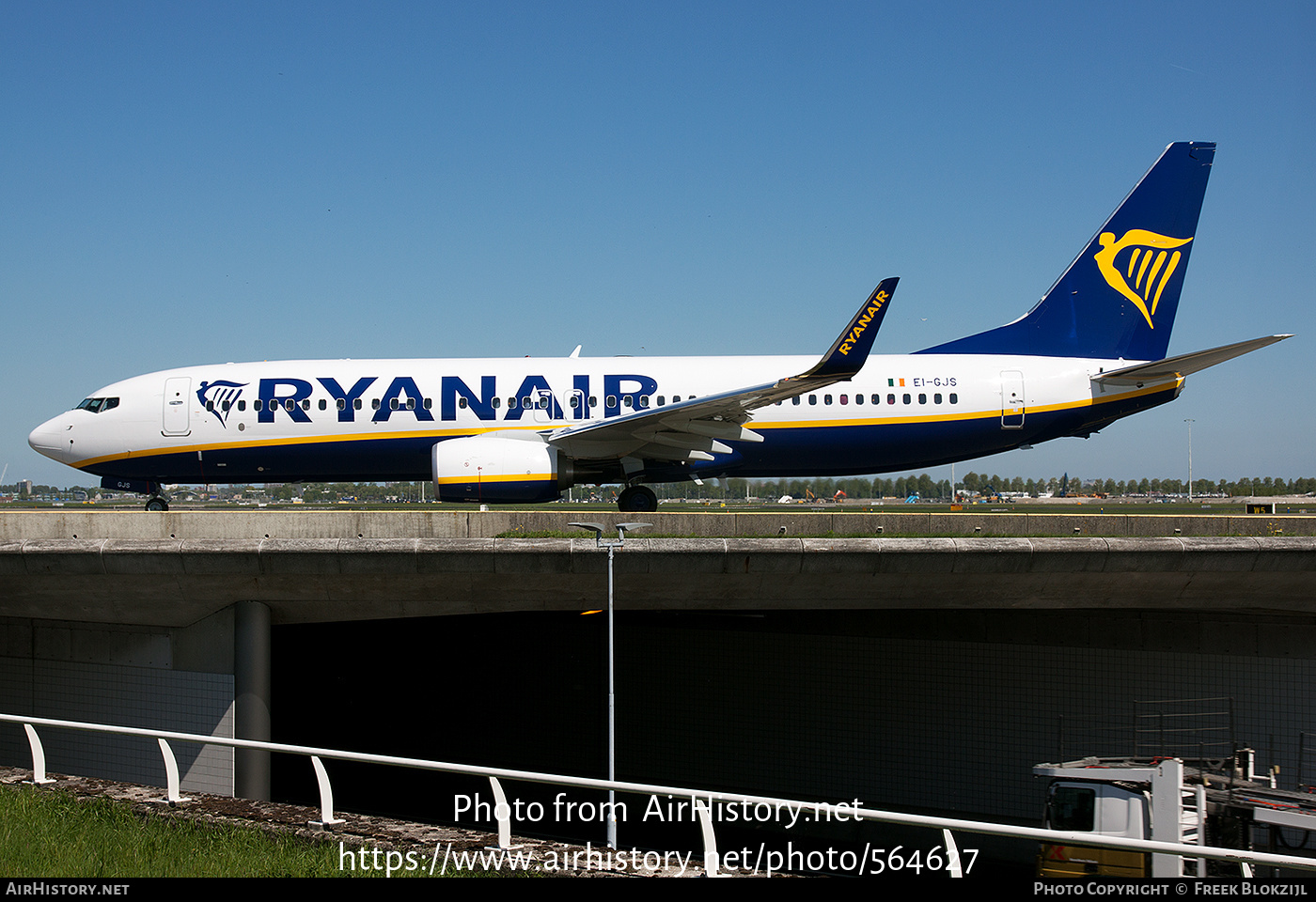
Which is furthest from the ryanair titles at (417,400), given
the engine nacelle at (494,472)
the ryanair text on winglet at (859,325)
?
the ryanair text on winglet at (859,325)

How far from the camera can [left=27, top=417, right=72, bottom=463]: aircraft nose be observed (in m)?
22.9

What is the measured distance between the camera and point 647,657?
2273cm

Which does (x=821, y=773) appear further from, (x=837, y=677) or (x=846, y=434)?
(x=846, y=434)

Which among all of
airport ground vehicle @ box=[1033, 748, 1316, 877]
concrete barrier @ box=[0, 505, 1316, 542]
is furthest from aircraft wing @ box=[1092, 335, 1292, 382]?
airport ground vehicle @ box=[1033, 748, 1316, 877]

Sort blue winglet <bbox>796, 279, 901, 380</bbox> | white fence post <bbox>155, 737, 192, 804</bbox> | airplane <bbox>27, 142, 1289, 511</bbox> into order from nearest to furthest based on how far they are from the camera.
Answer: white fence post <bbox>155, 737, 192, 804</bbox> < blue winglet <bbox>796, 279, 901, 380</bbox> < airplane <bbox>27, 142, 1289, 511</bbox>

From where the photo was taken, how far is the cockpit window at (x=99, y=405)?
2289cm

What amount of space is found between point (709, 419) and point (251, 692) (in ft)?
34.7

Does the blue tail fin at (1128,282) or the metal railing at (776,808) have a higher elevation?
the blue tail fin at (1128,282)

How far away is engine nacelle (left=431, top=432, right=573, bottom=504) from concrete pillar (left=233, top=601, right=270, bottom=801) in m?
4.63

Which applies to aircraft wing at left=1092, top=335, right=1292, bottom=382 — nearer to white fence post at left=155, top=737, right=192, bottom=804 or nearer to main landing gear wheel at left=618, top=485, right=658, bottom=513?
main landing gear wheel at left=618, top=485, right=658, bottom=513

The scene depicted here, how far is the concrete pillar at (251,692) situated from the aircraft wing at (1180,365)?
1929 cm

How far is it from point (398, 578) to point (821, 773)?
33.5 feet

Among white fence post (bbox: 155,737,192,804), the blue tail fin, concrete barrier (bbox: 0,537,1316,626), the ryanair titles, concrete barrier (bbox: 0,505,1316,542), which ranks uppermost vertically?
the blue tail fin

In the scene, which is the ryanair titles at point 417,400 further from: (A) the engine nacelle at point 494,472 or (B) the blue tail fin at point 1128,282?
(B) the blue tail fin at point 1128,282
